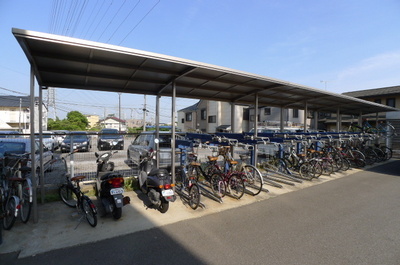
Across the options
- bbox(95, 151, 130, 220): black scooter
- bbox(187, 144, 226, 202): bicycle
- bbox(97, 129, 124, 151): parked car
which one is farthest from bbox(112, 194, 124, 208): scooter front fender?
bbox(97, 129, 124, 151): parked car

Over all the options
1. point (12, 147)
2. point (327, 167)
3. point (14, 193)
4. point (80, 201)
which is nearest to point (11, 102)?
point (12, 147)

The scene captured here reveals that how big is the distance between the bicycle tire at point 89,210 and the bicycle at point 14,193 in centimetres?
78

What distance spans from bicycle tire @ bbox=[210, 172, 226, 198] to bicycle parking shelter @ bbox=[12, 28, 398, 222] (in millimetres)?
1070

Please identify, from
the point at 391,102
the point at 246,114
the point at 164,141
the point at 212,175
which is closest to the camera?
the point at 212,175

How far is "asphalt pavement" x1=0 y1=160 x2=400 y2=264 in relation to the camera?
2.79m

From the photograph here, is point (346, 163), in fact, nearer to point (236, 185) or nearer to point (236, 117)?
point (236, 185)

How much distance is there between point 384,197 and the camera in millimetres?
5016

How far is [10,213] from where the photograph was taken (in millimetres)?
3309

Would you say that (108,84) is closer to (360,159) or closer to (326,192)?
(326,192)

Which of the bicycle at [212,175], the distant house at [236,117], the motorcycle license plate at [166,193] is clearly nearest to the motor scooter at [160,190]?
the motorcycle license plate at [166,193]

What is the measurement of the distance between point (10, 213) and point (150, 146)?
3.54 meters

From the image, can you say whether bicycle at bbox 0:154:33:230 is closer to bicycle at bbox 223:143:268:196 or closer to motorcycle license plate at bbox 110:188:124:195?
motorcycle license plate at bbox 110:188:124:195

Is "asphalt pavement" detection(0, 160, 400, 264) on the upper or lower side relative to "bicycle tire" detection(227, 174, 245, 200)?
lower

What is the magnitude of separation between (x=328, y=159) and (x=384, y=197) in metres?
1.97
